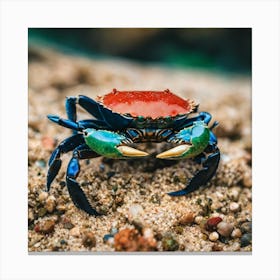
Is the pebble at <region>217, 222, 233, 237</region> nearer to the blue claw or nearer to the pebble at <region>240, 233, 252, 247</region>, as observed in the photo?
the pebble at <region>240, 233, 252, 247</region>

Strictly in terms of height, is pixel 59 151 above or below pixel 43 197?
above

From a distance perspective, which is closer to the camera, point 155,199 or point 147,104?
point 147,104

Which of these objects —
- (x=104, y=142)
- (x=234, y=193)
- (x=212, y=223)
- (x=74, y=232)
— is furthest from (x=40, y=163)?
(x=234, y=193)

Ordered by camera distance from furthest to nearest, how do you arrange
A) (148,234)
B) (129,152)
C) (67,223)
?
(67,223) < (148,234) < (129,152)

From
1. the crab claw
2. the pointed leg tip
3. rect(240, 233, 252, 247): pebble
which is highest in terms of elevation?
the crab claw

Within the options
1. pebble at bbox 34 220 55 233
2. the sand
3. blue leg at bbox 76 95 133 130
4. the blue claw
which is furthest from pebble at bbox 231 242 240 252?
pebble at bbox 34 220 55 233

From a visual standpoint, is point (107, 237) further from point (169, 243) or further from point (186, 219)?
point (186, 219)

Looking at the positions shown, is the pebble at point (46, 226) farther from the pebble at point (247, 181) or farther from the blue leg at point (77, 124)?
the pebble at point (247, 181)

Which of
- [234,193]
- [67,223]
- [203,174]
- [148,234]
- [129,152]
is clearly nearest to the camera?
[129,152]

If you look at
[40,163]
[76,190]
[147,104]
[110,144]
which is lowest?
[76,190]
